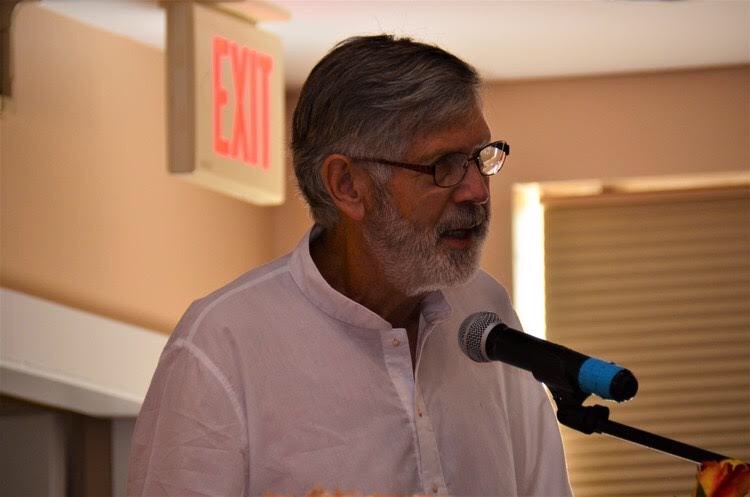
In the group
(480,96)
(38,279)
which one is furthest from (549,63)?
(480,96)

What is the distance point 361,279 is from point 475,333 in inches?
11.9

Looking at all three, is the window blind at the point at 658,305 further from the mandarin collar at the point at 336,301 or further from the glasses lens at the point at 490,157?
the glasses lens at the point at 490,157

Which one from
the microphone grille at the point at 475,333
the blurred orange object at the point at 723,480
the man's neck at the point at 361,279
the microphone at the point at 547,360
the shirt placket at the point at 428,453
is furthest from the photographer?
the man's neck at the point at 361,279

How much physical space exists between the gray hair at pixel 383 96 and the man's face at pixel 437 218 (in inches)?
1.0

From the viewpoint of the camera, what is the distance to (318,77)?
6.88ft

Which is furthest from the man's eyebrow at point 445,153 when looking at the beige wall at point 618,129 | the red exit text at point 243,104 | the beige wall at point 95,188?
the beige wall at point 618,129

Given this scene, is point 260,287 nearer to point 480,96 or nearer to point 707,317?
point 480,96

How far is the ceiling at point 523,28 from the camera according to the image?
5.01 m

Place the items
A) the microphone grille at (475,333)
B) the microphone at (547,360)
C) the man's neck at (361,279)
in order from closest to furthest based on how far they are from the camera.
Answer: the microphone at (547,360) < the microphone grille at (475,333) < the man's neck at (361,279)

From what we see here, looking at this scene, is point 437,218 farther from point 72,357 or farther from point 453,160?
point 72,357

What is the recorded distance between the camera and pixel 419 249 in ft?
6.61

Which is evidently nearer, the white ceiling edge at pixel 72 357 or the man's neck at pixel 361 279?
the man's neck at pixel 361 279

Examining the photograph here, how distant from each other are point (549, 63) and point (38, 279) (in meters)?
2.52

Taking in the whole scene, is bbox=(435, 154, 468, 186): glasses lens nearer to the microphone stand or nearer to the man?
the man
